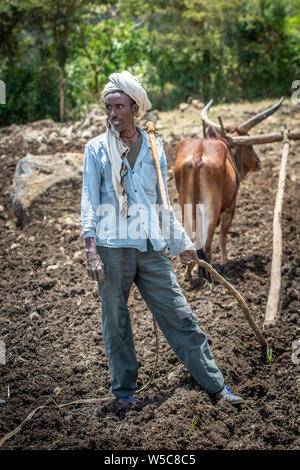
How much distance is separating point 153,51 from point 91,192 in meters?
17.8

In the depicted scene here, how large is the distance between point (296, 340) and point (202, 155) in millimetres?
2241

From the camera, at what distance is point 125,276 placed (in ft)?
11.3

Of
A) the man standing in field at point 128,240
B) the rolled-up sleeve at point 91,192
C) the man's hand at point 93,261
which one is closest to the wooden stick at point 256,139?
the man standing in field at point 128,240

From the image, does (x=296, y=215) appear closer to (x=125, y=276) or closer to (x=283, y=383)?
(x=283, y=383)

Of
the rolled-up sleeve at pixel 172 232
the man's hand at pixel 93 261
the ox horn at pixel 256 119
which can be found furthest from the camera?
the ox horn at pixel 256 119

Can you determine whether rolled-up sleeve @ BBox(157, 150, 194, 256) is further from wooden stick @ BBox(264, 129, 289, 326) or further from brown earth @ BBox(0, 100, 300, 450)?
wooden stick @ BBox(264, 129, 289, 326)

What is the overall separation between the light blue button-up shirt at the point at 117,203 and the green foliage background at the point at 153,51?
549 inches

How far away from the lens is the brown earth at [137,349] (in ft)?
10.9

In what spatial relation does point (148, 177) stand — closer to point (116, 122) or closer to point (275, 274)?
point (116, 122)

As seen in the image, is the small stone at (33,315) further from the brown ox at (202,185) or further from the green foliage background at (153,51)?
the green foliage background at (153,51)

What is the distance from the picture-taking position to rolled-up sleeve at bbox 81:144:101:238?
10.7 feet

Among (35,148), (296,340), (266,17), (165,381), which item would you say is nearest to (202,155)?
(296,340)

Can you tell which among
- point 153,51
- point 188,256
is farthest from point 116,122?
point 153,51

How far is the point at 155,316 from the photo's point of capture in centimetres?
361
